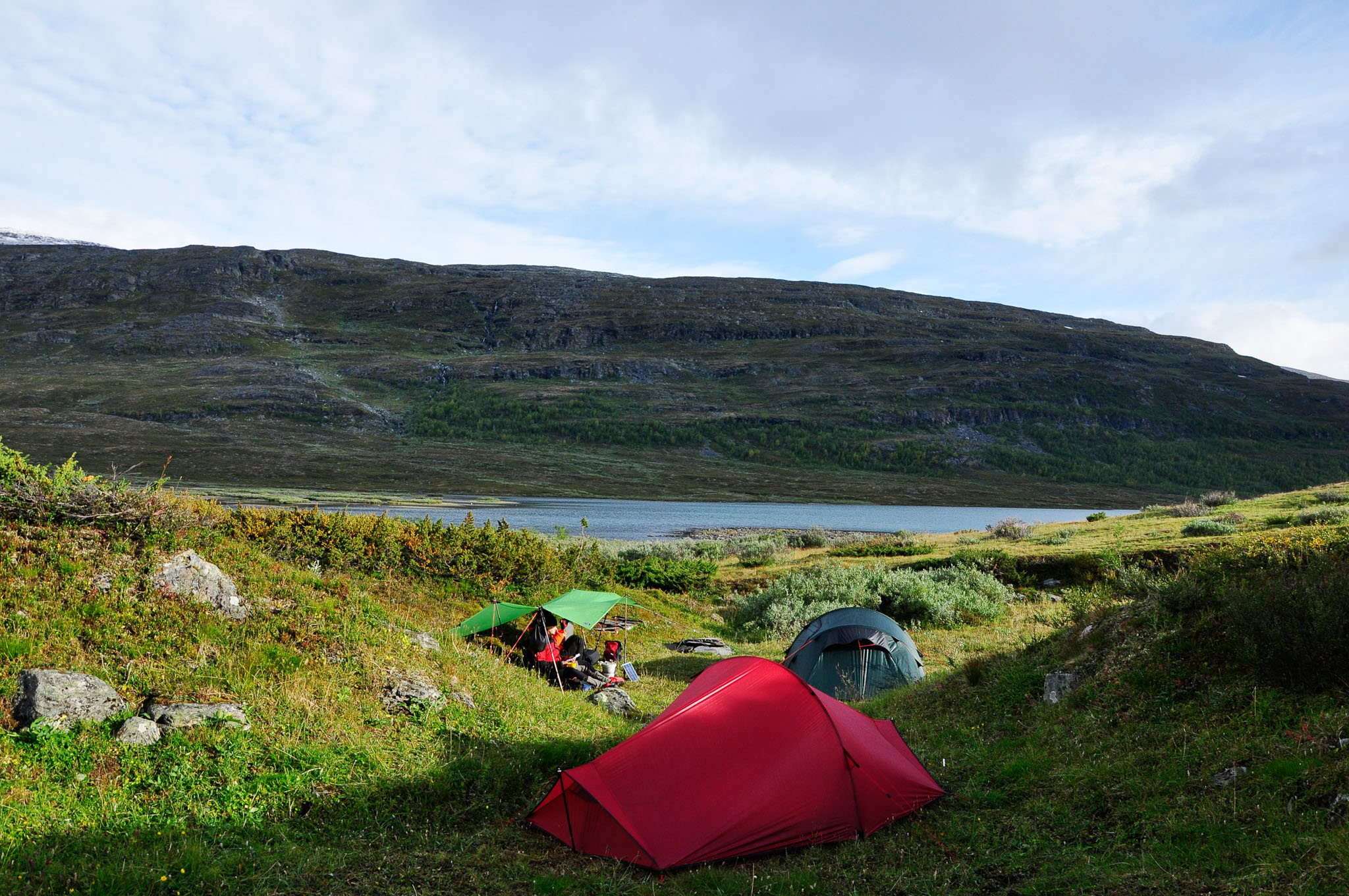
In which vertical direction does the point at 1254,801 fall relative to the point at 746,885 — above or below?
above

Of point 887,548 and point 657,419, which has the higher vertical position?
point 657,419

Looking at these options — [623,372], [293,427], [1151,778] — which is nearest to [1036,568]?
[1151,778]

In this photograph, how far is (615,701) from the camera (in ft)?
42.4

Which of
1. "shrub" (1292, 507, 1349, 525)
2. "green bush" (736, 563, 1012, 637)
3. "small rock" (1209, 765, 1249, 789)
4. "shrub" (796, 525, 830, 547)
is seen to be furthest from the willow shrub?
"shrub" (1292, 507, 1349, 525)

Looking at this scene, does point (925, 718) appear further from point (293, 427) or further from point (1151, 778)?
point (293, 427)

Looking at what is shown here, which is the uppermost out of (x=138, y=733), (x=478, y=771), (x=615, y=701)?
(x=138, y=733)

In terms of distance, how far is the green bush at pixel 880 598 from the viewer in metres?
20.8

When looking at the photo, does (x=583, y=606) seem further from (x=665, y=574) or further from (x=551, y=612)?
(x=665, y=574)

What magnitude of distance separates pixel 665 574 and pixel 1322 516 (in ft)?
69.1

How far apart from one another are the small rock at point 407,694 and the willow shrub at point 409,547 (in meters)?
6.49

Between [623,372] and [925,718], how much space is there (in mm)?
179643

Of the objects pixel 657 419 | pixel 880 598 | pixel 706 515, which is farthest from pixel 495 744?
pixel 657 419

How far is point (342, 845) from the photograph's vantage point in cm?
692

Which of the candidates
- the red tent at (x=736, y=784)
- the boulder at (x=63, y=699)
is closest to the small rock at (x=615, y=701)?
the red tent at (x=736, y=784)
